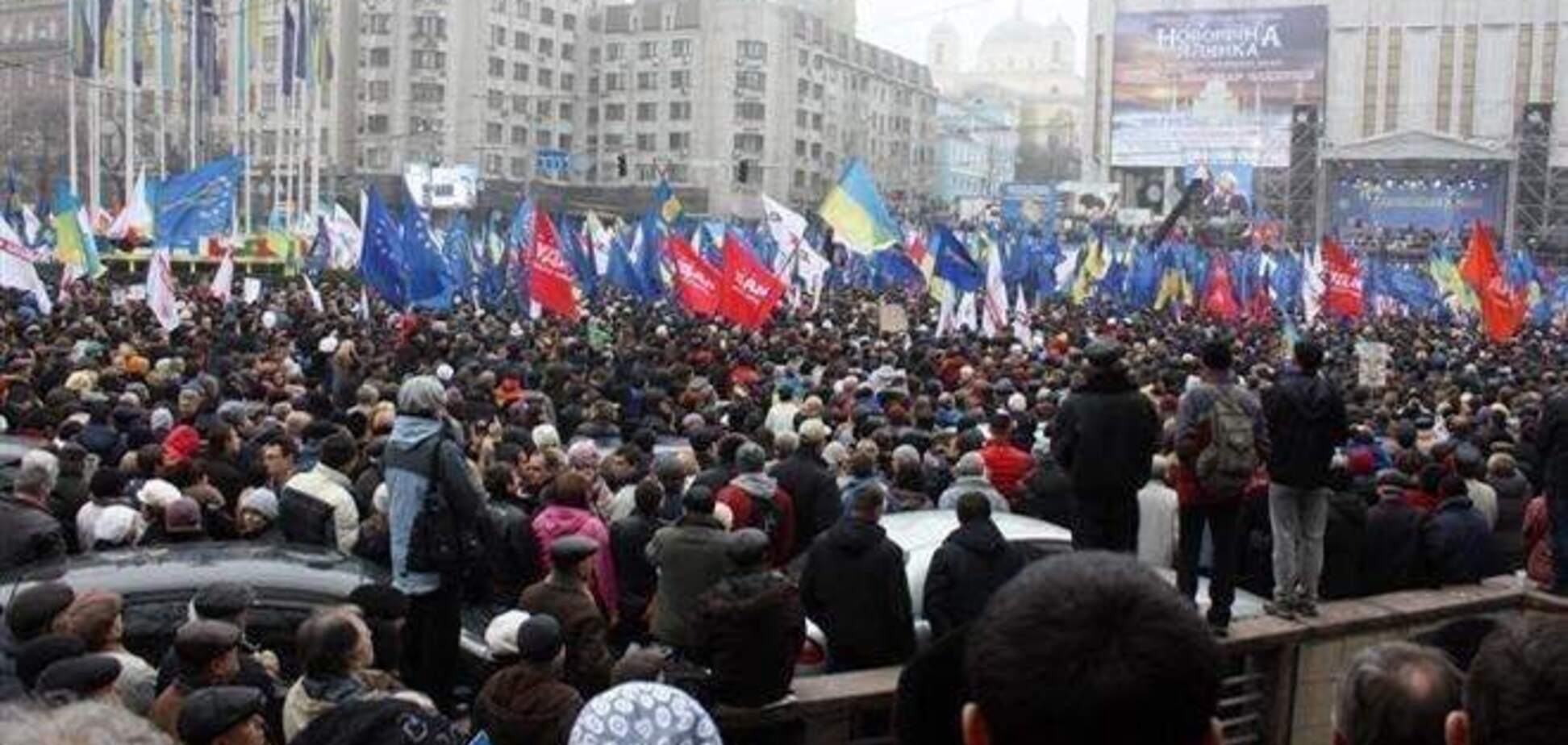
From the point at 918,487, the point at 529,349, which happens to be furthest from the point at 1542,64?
the point at 918,487

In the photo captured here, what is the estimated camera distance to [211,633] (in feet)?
15.8

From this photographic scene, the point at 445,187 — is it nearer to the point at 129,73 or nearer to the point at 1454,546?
the point at 129,73

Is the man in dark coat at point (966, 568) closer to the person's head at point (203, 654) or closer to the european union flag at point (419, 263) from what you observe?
the person's head at point (203, 654)

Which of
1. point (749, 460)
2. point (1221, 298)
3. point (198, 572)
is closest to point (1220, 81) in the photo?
point (1221, 298)

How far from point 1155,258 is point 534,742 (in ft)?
110

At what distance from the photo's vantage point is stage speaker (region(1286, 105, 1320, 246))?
69.7 m

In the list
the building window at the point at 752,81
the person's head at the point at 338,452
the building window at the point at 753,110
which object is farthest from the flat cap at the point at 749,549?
the building window at the point at 753,110

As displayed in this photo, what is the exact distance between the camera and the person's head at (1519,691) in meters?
2.35

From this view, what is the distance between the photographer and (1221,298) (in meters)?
32.8

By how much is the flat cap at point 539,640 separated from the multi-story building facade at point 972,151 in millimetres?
103185

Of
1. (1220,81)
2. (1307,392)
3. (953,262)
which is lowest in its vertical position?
(1307,392)

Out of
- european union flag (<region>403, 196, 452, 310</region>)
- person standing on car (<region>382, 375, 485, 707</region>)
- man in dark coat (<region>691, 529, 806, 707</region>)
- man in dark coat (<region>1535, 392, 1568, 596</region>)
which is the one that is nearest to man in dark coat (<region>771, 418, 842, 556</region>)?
person standing on car (<region>382, 375, 485, 707</region>)

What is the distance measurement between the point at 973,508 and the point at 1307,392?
154 centimetres

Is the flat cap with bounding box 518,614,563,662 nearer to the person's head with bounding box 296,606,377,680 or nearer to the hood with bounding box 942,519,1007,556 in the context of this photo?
the person's head with bounding box 296,606,377,680
